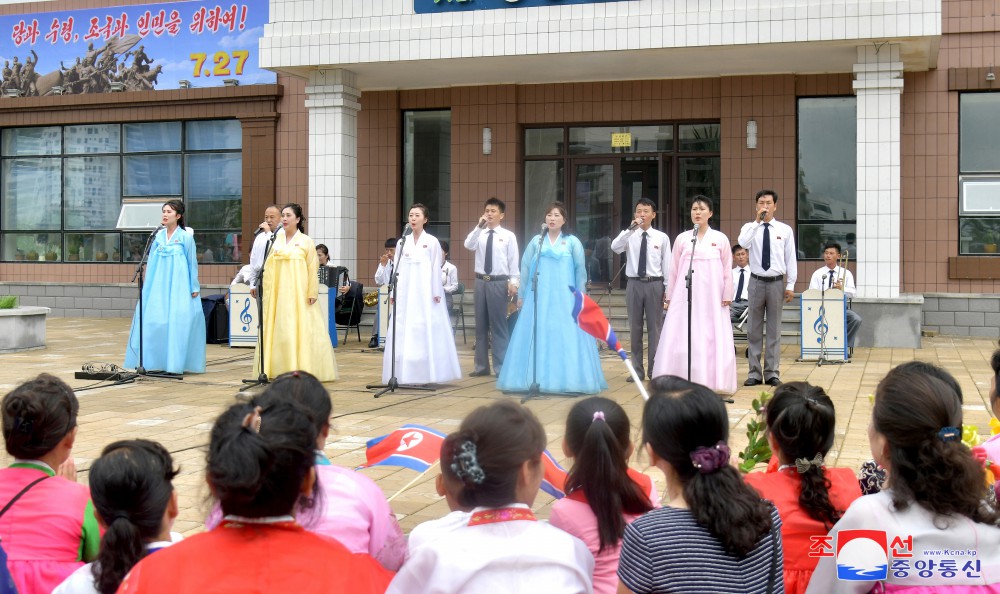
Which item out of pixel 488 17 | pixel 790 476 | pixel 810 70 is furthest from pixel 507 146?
pixel 790 476

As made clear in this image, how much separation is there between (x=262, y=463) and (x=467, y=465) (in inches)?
20.7

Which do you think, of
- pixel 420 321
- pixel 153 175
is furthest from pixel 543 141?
pixel 153 175

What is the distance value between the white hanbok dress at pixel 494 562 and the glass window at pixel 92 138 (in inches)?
695

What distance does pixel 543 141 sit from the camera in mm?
16250

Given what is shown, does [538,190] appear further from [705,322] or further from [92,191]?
[92,191]

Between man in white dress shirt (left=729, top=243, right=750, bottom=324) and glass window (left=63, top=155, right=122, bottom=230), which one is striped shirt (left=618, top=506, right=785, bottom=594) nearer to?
man in white dress shirt (left=729, top=243, right=750, bottom=324)

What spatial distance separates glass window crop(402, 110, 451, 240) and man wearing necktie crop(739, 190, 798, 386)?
23.3 ft

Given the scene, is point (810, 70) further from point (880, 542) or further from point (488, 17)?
point (880, 542)

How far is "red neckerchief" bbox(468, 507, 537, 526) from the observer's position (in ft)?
8.02

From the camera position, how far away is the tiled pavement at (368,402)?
6086mm

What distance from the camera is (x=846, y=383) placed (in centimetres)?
982

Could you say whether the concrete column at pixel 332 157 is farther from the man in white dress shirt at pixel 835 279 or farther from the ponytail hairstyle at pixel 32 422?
the ponytail hairstyle at pixel 32 422

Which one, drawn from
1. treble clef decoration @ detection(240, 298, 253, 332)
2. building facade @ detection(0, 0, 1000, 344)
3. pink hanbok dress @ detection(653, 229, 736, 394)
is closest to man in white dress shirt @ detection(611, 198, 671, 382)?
pink hanbok dress @ detection(653, 229, 736, 394)

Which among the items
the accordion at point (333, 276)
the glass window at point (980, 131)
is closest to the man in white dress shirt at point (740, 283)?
the glass window at point (980, 131)
